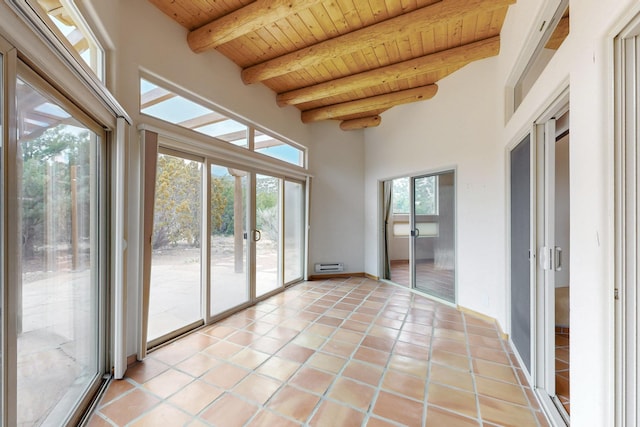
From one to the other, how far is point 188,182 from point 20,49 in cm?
170

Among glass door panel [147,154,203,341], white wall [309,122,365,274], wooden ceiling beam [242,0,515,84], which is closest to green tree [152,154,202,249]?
glass door panel [147,154,203,341]

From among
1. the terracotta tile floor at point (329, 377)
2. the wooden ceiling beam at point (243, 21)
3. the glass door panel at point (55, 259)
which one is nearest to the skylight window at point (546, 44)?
the wooden ceiling beam at point (243, 21)

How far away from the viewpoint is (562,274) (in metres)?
2.60

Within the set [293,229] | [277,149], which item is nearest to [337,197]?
[293,229]

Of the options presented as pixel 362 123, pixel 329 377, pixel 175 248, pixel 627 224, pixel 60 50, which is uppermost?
pixel 362 123

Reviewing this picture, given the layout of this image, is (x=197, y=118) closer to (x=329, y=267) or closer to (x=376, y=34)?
(x=376, y=34)

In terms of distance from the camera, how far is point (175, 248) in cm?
261

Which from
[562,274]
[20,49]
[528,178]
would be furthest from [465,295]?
[20,49]

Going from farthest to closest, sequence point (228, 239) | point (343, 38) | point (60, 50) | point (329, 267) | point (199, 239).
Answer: point (329, 267)
point (228, 239)
point (199, 239)
point (343, 38)
point (60, 50)

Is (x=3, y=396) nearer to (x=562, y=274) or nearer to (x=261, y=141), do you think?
(x=261, y=141)

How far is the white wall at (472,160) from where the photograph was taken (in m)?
2.90

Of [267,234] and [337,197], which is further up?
[337,197]

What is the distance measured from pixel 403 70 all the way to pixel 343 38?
3.14 ft

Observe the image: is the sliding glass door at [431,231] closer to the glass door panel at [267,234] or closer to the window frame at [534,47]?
the window frame at [534,47]
